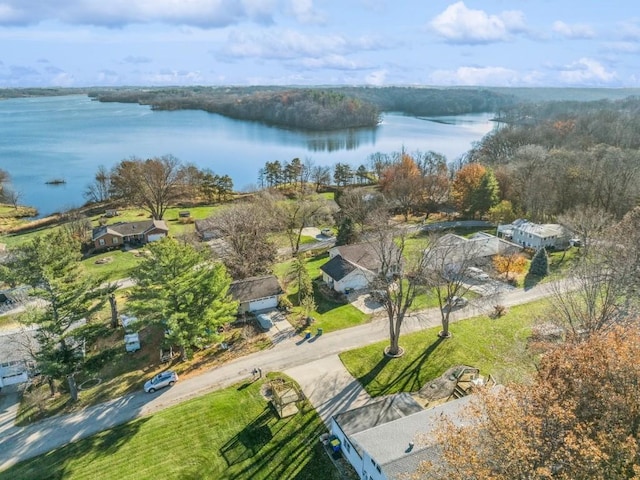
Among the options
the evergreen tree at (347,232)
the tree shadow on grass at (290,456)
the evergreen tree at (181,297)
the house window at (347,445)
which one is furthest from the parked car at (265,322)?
the evergreen tree at (347,232)

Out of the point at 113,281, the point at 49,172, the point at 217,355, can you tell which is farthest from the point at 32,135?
the point at 217,355

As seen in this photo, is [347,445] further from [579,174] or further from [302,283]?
[579,174]

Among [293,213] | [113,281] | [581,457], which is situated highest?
[581,457]

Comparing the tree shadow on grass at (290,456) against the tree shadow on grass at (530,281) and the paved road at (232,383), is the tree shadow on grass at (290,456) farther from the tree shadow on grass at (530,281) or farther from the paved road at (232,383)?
the tree shadow on grass at (530,281)

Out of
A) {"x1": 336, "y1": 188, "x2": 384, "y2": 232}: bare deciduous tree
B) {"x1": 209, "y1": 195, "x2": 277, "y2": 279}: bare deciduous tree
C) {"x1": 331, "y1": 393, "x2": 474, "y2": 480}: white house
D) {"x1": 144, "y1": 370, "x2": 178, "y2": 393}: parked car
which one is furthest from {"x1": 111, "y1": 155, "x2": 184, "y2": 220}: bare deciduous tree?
{"x1": 331, "y1": 393, "x2": 474, "y2": 480}: white house

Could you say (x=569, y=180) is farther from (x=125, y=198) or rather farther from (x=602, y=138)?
(x=125, y=198)
